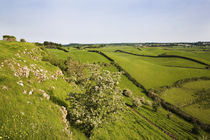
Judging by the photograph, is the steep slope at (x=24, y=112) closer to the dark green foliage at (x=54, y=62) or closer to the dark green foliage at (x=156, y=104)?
the dark green foliage at (x=54, y=62)

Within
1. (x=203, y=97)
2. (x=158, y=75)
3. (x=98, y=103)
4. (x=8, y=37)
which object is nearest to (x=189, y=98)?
(x=203, y=97)

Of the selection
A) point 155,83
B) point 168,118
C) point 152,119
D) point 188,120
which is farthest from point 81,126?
point 155,83

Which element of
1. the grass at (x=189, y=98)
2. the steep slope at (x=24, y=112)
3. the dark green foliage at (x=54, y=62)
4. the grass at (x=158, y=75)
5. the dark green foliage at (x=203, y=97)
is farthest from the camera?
the grass at (x=158, y=75)

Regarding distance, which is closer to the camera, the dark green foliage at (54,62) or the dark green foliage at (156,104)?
the dark green foliage at (54,62)

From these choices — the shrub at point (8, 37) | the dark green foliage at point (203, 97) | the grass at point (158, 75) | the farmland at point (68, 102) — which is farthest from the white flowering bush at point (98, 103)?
the grass at point (158, 75)

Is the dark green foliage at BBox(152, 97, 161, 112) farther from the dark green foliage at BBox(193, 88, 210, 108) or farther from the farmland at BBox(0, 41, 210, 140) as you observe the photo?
A: the dark green foliage at BBox(193, 88, 210, 108)

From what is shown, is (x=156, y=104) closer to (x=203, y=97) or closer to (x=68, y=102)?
(x=203, y=97)

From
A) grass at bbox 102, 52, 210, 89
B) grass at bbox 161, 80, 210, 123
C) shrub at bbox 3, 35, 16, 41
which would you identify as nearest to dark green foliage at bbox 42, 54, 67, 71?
shrub at bbox 3, 35, 16, 41

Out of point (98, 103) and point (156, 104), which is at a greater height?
point (98, 103)

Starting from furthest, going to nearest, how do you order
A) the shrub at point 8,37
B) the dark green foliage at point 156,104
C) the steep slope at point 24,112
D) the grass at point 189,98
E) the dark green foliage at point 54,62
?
the dark green foliage at point 156,104, the grass at point 189,98, the shrub at point 8,37, the dark green foliage at point 54,62, the steep slope at point 24,112

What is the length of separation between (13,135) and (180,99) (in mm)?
72481

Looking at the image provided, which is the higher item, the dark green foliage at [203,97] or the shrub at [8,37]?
the shrub at [8,37]

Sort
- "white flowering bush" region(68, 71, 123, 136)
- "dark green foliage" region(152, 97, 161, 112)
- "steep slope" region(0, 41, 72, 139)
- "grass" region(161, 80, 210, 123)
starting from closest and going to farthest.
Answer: "steep slope" region(0, 41, 72, 139) < "white flowering bush" region(68, 71, 123, 136) < "grass" region(161, 80, 210, 123) < "dark green foliage" region(152, 97, 161, 112)

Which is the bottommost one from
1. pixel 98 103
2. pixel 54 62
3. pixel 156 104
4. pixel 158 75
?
pixel 156 104
